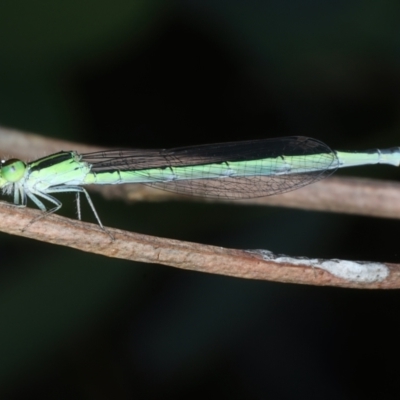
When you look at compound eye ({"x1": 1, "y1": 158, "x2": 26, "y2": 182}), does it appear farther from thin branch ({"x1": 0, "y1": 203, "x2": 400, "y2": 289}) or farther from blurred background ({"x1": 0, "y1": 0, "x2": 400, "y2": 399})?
thin branch ({"x1": 0, "y1": 203, "x2": 400, "y2": 289})

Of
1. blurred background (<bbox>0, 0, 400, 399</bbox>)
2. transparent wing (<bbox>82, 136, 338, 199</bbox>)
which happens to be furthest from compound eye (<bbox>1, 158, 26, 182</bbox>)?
blurred background (<bbox>0, 0, 400, 399</bbox>)

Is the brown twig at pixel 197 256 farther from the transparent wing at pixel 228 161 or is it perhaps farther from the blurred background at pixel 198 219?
the blurred background at pixel 198 219

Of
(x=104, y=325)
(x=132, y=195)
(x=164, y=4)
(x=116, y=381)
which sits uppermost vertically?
(x=164, y=4)

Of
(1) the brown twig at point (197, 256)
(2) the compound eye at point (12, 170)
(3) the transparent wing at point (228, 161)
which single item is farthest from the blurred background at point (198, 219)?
(1) the brown twig at point (197, 256)

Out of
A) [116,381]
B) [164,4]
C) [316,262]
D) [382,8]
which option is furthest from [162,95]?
[316,262]

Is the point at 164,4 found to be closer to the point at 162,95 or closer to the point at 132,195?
the point at 162,95

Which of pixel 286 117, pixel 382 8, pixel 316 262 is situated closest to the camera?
pixel 316 262
